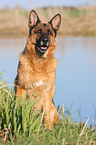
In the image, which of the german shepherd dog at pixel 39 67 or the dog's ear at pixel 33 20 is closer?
the german shepherd dog at pixel 39 67

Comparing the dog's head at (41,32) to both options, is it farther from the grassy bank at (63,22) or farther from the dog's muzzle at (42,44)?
the grassy bank at (63,22)

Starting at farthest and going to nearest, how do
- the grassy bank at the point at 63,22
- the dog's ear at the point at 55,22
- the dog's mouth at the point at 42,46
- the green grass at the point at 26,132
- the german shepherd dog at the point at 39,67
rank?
the grassy bank at the point at 63,22 → the dog's ear at the point at 55,22 → the dog's mouth at the point at 42,46 → the german shepherd dog at the point at 39,67 → the green grass at the point at 26,132

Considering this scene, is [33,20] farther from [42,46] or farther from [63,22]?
[63,22]

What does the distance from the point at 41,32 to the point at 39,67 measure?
653 mm

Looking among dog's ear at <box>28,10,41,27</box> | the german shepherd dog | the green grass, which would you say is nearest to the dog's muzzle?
the german shepherd dog

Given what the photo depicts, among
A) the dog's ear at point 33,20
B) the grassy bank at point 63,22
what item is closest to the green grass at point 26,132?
the dog's ear at point 33,20

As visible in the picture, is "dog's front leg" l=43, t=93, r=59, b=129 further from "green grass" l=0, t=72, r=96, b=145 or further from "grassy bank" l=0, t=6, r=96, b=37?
"grassy bank" l=0, t=6, r=96, b=37

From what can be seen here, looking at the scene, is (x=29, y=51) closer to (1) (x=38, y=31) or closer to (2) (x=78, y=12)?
(1) (x=38, y=31)

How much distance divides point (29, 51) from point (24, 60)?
201mm

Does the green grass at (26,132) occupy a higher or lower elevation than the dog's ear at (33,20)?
lower

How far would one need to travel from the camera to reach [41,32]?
506cm

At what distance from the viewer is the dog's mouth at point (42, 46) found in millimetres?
4941

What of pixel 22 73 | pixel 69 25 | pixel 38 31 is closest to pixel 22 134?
pixel 22 73

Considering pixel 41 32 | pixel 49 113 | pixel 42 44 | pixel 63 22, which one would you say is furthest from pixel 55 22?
pixel 63 22
